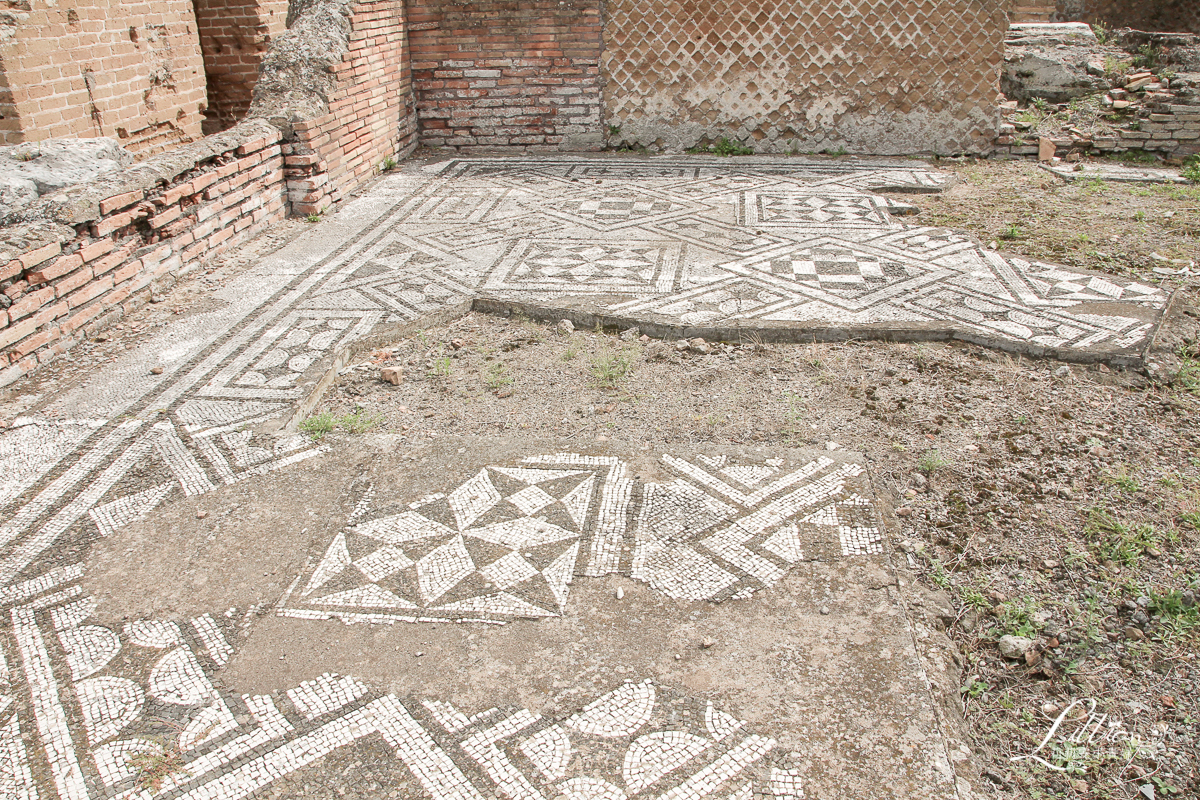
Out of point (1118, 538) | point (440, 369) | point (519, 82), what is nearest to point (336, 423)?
point (440, 369)

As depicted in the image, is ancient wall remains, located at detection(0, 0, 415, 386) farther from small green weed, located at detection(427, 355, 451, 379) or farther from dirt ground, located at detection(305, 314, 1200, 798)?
small green weed, located at detection(427, 355, 451, 379)

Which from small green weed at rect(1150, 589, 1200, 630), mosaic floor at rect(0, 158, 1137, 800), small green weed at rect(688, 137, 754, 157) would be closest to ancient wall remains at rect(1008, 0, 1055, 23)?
small green weed at rect(688, 137, 754, 157)

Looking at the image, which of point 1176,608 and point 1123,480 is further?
point 1123,480

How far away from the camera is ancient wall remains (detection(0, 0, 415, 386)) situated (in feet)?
10.1

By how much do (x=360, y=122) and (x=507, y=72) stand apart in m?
1.51

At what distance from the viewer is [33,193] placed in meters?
3.51

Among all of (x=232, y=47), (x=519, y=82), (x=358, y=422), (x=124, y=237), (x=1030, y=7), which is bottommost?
(x=358, y=422)

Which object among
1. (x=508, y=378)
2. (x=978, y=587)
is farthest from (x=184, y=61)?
(x=978, y=587)

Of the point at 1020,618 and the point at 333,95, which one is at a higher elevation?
the point at 333,95

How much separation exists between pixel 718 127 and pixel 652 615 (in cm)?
552

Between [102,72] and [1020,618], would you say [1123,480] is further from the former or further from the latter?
[102,72]

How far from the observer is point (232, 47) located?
6.19 m

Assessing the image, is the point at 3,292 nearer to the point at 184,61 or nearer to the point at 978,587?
the point at 978,587

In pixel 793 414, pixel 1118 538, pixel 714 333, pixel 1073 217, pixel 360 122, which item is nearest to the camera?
pixel 1118 538
